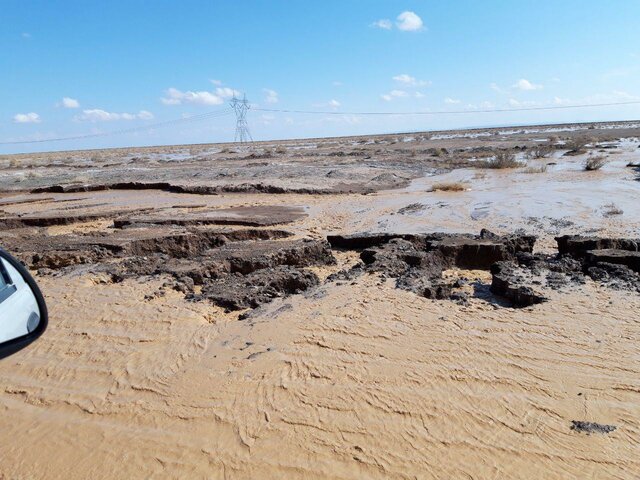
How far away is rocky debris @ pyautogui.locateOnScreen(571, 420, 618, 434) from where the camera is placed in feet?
10.2

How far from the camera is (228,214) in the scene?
12.1 meters

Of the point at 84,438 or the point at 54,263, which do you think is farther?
the point at 54,263

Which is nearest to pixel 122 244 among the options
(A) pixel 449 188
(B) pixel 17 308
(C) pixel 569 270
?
(B) pixel 17 308

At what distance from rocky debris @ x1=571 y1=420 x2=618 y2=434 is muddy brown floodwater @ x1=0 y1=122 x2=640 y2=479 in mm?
14

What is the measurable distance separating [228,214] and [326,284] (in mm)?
6513

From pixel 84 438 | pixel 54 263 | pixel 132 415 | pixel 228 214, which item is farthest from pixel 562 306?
pixel 228 214

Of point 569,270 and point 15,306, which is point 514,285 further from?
point 15,306

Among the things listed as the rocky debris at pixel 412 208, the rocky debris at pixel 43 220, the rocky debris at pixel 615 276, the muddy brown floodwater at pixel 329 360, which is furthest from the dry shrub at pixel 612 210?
the rocky debris at pixel 43 220

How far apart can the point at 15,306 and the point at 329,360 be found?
102 inches

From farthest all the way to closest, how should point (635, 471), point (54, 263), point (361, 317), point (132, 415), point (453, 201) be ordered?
point (453, 201), point (54, 263), point (361, 317), point (132, 415), point (635, 471)

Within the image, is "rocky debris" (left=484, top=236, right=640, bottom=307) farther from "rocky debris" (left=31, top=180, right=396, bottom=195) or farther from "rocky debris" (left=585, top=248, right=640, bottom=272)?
"rocky debris" (left=31, top=180, right=396, bottom=195)

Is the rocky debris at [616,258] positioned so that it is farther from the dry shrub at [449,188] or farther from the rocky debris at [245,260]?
the dry shrub at [449,188]

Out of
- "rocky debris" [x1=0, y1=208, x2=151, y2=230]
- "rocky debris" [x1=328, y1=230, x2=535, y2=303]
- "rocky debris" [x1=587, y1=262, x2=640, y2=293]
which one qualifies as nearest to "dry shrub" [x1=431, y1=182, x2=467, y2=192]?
"rocky debris" [x1=328, y1=230, x2=535, y2=303]

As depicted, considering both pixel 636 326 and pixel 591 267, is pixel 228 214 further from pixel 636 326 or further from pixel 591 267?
pixel 636 326
